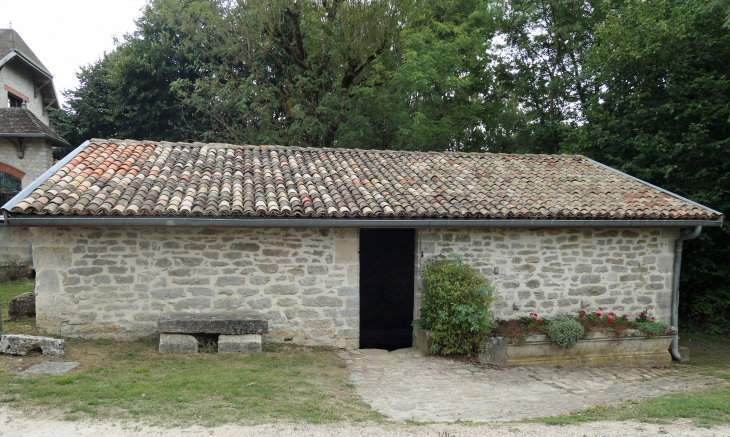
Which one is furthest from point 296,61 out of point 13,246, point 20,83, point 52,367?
point 52,367

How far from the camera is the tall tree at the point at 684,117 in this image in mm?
10359

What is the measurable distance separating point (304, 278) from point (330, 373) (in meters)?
1.68

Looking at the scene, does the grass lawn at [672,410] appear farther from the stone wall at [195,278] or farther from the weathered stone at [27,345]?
the weathered stone at [27,345]

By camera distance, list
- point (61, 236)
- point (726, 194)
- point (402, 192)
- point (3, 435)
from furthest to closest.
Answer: point (726, 194)
point (402, 192)
point (61, 236)
point (3, 435)

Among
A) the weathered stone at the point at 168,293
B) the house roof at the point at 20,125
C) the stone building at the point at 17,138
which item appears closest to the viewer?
the weathered stone at the point at 168,293

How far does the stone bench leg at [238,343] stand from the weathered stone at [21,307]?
392cm

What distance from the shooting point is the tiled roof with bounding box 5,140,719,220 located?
6.63 metres

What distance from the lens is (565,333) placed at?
739 centimetres

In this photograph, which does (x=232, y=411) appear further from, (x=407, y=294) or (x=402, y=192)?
(x=407, y=294)

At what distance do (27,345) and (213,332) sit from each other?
234 centimetres

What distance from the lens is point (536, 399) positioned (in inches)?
223

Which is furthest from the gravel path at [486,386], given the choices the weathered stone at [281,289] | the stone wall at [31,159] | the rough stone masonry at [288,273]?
the stone wall at [31,159]

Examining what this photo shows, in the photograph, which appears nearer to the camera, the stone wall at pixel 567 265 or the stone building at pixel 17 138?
the stone wall at pixel 567 265

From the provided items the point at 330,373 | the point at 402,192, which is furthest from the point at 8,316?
the point at 402,192
